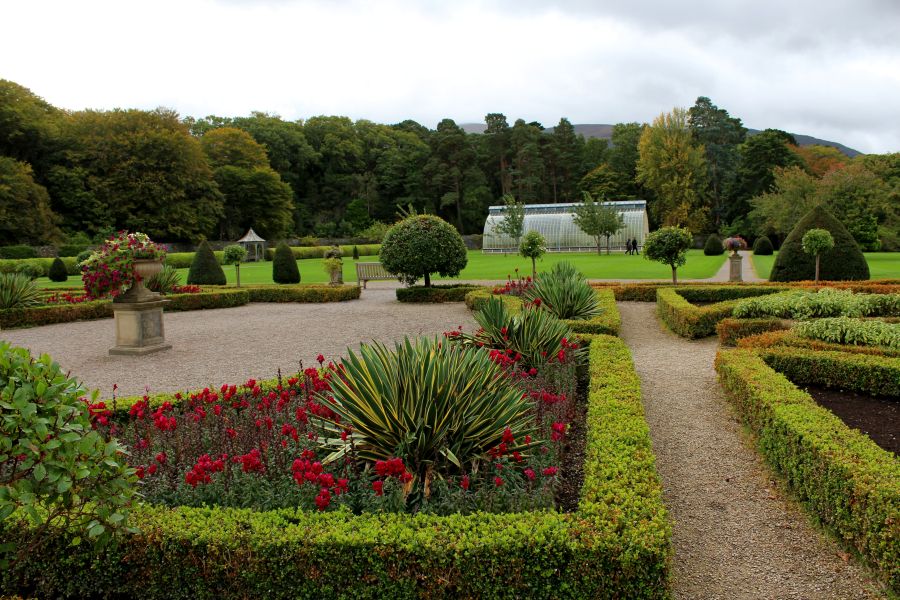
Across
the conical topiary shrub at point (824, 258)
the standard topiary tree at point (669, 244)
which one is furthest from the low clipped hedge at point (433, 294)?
the conical topiary shrub at point (824, 258)

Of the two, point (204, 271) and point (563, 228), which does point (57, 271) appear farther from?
point (563, 228)

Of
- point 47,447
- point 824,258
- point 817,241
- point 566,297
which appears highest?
point 817,241

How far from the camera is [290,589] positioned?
2.62 meters

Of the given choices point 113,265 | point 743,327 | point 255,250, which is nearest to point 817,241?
point 743,327

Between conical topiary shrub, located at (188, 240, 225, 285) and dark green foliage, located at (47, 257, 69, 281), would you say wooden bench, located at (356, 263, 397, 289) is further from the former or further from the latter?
dark green foliage, located at (47, 257, 69, 281)

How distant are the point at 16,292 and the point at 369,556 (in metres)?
13.3

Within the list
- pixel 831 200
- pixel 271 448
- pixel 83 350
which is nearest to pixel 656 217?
pixel 831 200

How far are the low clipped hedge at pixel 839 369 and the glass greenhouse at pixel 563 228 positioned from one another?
40008mm

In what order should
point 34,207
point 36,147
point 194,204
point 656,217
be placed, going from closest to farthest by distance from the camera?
point 34,207
point 36,147
point 194,204
point 656,217

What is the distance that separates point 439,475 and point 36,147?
1953 inches

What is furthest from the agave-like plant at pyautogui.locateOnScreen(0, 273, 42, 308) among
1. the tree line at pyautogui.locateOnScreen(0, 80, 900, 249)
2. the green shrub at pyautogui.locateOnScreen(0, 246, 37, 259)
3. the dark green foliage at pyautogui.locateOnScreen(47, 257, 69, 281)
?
the tree line at pyautogui.locateOnScreen(0, 80, 900, 249)

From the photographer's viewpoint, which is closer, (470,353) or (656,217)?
(470,353)

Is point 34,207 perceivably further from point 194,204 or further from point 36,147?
point 194,204

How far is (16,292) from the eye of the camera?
12.7 m
